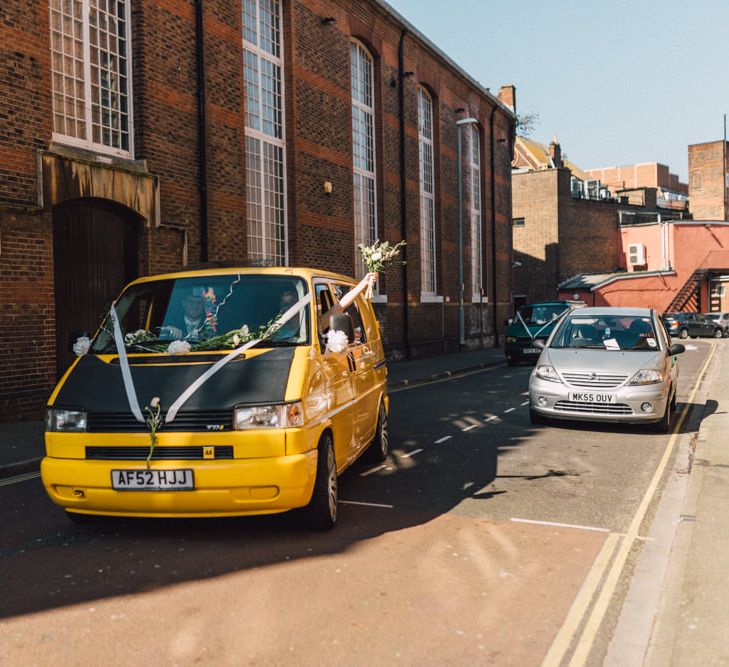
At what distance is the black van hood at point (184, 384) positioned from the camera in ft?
16.0

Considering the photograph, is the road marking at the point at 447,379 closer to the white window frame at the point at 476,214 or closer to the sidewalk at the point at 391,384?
the sidewalk at the point at 391,384

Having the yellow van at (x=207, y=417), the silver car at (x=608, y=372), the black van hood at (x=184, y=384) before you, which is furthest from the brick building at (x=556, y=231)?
the black van hood at (x=184, y=384)

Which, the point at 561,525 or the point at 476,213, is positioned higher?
the point at 476,213

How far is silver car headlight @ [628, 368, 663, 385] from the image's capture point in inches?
361

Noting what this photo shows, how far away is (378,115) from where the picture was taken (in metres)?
23.6

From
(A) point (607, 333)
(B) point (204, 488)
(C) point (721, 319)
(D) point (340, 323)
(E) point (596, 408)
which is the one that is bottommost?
(E) point (596, 408)

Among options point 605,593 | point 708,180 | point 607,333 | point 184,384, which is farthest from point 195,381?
point 708,180

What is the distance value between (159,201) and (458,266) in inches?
682

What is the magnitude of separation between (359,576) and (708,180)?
6710 centimetres

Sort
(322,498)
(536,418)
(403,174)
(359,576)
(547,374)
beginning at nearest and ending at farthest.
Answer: (359,576) < (322,498) < (547,374) < (536,418) < (403,174)

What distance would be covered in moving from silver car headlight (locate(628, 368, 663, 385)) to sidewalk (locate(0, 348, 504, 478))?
275 inches

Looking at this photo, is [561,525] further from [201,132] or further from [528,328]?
[528,328]

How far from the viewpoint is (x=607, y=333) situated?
10.3 m

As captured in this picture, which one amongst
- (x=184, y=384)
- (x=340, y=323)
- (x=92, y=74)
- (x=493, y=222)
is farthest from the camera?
(x=493, y=222)
